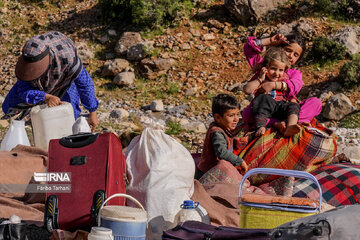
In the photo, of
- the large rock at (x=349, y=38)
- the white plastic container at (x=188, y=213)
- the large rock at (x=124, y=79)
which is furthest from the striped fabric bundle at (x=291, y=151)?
the large rock at (x=124, y=79)

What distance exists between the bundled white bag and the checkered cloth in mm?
1049

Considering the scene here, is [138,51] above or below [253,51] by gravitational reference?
below

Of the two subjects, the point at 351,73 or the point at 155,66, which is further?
the point at 155,66

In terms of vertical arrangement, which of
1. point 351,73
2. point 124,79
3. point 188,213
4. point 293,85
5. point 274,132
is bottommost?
point 124,79

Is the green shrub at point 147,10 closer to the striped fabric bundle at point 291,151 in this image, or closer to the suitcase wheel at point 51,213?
the striped fabric bundle at point 291,151

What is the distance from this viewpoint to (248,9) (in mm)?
11227

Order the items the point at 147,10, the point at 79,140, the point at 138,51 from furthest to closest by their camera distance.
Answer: the point at 147,10, the point at 138,51, the point at 79,140

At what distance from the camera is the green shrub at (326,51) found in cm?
972

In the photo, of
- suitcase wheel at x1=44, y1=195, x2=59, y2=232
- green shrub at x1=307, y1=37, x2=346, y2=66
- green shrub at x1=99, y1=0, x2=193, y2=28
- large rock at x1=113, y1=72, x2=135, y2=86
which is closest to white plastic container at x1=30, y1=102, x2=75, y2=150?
suitcase wheel at x1=44, y1=195, x2=59, y2=232

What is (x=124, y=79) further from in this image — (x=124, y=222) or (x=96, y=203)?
(x=124, y=222)

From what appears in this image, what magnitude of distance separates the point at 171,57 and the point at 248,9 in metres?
1.94

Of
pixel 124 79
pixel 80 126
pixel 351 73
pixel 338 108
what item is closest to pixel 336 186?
pixel 80 126

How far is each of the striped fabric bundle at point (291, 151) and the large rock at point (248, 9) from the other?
7048mm

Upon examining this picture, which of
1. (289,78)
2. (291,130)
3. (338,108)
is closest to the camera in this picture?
(291,130)
